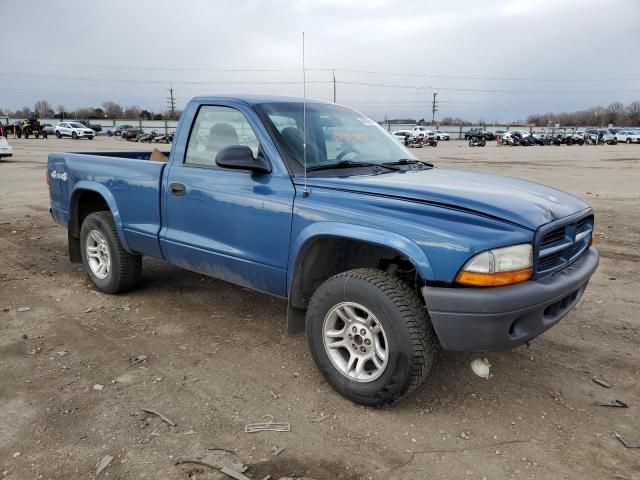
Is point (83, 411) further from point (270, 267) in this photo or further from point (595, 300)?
point (595, 300)

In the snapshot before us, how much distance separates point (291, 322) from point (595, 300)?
3.18 meters

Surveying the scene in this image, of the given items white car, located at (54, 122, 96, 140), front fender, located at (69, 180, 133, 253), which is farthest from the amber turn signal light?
white car, located at (54, 122, 96, 140)

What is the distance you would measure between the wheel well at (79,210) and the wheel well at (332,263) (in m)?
2.72

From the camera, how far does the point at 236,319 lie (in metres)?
4.59

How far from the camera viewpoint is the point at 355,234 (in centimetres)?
303

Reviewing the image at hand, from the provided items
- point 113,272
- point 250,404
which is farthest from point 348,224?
point 113,272

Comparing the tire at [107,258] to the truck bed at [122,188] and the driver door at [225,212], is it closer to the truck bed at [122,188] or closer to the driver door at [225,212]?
the truck bed at [122,188]

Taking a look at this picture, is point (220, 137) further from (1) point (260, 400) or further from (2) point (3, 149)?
(2) point (3, 149)

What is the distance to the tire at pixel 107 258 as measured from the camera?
493cm

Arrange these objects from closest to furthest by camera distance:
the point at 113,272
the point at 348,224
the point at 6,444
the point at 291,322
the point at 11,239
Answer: the point at 6,444 → the point at 348,224 → the point at 291,322 → the point at 113,272 → the point at 11,239

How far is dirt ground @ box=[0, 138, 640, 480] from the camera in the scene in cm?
267

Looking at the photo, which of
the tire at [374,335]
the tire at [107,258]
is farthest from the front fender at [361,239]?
the tire at [107,258]

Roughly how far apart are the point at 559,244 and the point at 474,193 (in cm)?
57

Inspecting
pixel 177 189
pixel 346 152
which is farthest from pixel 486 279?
pixel 177 189
